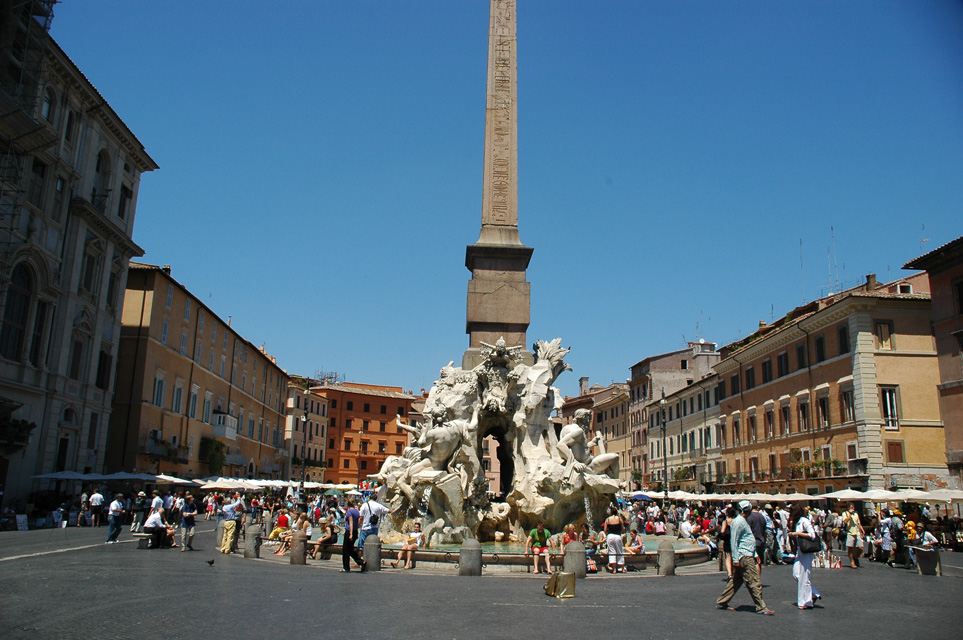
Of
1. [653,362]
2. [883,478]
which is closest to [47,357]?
[883,478]

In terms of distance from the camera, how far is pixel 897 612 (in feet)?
26.0

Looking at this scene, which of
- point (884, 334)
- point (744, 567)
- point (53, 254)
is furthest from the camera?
point (884, 334)

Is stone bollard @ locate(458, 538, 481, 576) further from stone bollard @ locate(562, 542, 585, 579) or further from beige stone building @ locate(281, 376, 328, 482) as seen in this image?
beige stone building @ locate(281, 376, 328, 482)

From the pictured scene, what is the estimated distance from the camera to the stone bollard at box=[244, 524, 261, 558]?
41.9 feet

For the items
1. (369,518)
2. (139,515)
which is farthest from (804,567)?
(139,515)

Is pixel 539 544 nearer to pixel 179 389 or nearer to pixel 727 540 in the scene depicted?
pixel 727 540

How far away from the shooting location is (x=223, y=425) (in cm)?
3847

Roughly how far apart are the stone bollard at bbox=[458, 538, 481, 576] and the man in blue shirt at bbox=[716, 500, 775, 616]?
3.15 m

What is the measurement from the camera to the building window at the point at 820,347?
29.5 metres

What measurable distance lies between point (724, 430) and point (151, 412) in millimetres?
26702

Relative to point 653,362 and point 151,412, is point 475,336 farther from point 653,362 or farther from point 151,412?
point 653,362

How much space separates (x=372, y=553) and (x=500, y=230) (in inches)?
262

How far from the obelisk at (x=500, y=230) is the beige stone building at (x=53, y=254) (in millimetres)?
12348

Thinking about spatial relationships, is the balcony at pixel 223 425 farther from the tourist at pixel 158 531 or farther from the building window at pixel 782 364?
the building window at pixel 782 364
